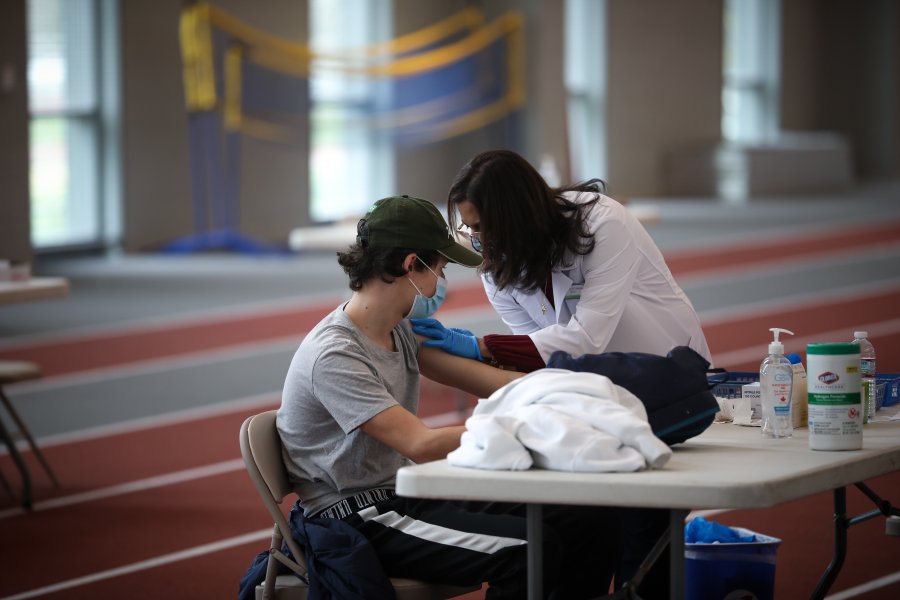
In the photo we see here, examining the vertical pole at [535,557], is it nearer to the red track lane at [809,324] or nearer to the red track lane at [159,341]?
the red track lane at [809,324]

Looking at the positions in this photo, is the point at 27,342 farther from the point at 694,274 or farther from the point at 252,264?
the point at 694,274

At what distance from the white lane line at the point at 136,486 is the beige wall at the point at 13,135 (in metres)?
6.08

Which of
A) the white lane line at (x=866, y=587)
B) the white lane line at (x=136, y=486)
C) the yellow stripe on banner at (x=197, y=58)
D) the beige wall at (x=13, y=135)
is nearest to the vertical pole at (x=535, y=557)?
the white lane line at (x=866, y=587)

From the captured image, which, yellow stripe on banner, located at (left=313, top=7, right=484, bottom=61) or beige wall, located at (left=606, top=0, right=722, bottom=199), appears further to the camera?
beige wall, located at (left=606, top=0, right=722, bottom=199)

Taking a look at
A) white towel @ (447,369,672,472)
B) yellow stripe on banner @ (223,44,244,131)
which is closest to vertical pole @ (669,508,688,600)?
white towel @ (447,369,672,472)

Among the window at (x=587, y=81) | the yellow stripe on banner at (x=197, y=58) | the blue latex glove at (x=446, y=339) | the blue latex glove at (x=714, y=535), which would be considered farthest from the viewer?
the window at (x=587, y=81)

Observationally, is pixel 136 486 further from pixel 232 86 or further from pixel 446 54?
pixel 446 54

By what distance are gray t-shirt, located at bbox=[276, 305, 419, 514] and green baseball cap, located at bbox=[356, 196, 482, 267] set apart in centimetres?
19

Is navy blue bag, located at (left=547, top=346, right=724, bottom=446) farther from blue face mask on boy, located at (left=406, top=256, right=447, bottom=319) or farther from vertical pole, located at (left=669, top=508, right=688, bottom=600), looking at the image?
blue face mask on boy, located at (left=406, top=256, right=447, bottom=319)

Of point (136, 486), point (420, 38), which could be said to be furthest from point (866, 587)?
→ point (420, 38)

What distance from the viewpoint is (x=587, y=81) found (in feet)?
59.2

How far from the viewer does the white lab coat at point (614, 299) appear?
3.14 m

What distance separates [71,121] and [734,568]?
33.6ft

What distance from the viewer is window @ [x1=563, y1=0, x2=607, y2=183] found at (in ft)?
58.3
